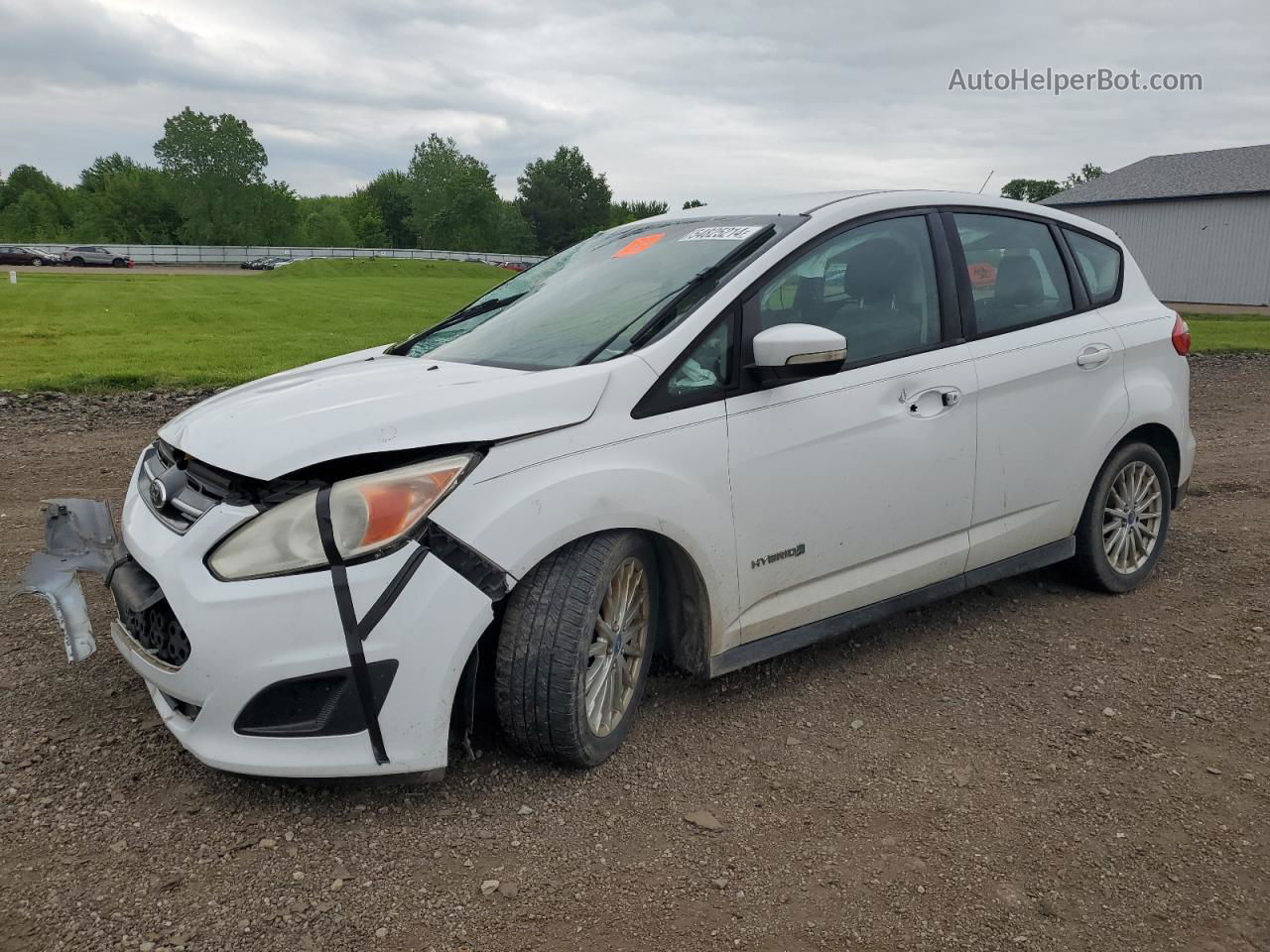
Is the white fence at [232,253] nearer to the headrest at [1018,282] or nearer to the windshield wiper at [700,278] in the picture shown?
the headrest at [1018,282]

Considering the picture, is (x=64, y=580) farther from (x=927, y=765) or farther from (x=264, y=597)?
(x=927, y=765)

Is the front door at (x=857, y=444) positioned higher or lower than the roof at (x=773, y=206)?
lower

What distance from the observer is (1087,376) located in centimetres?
444

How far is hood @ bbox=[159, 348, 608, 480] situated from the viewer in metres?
2.79

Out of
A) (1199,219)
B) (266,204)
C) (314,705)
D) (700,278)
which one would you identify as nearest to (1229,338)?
(700,278)

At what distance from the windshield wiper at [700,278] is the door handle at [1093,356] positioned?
1610 mm

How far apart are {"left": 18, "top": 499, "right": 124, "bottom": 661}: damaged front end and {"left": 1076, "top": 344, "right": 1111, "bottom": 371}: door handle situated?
3796 millimetres

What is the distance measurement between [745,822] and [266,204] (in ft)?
291

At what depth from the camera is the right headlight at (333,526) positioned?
270cm

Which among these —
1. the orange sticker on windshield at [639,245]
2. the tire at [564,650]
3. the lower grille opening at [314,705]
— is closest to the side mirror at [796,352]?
the tire at [564,650]

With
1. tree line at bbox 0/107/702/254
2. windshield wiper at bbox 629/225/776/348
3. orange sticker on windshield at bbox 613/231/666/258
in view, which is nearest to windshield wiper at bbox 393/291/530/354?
orange sticker on windshield at bbox 613/231/666/258

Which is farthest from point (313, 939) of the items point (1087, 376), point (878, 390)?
point (1087, 376)

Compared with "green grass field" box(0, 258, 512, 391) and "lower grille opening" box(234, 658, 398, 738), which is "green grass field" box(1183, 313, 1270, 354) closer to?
"green grass field" box(0, 258, 512, 391)

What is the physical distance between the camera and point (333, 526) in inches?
107
